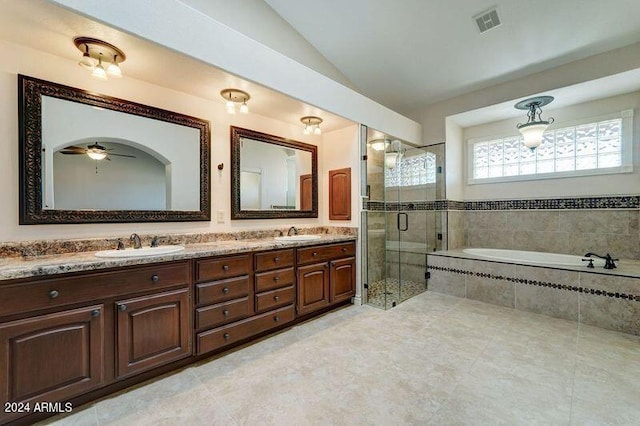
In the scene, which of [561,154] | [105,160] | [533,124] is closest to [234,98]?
[105,160]

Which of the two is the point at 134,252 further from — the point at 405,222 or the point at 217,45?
the point at 405,222

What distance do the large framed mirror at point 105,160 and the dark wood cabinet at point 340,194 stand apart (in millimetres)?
1579

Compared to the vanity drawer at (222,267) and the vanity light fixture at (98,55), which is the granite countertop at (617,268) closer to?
the vanity drawer at (222,267)

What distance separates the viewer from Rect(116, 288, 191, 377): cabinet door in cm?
173

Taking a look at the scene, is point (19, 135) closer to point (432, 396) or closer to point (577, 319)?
point (432, 396)

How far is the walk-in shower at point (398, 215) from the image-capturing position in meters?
3.54

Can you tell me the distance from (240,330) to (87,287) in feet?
3.72

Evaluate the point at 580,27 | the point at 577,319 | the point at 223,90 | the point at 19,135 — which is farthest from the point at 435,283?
the point at 19,135

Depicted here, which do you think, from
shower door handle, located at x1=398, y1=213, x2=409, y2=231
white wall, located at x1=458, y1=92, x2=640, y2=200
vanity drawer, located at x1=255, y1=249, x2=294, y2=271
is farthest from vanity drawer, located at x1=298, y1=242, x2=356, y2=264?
white wall, located at x1=458, y1=92, x2=640, y2=200

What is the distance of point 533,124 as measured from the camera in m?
3.36

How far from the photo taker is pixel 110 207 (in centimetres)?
216

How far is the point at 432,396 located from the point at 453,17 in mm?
3498

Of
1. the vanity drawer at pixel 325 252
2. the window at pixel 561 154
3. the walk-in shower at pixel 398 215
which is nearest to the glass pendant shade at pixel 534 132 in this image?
Result: the window at pixel 561 154

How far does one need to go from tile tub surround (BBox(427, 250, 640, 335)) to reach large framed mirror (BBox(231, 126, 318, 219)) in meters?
2.12
